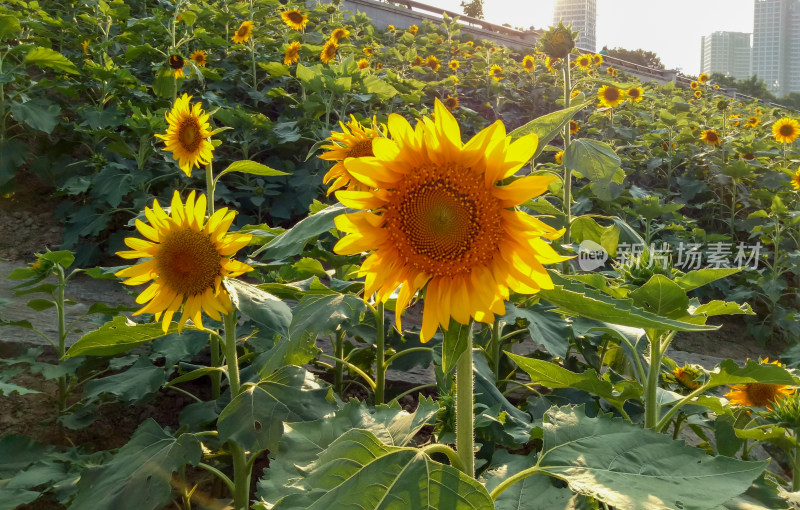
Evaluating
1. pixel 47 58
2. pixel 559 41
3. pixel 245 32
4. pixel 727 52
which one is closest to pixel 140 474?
pixel 559 41

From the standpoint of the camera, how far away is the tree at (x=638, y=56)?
3412cm

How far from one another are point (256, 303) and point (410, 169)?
2.31 ft

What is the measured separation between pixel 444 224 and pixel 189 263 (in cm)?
90

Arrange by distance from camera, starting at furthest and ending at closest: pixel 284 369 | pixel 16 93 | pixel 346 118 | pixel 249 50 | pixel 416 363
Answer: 1. pixel 249 50
2. pixel 346 118
3. pixel 16 93
4. pixel 416 363
5. pixel 284 369

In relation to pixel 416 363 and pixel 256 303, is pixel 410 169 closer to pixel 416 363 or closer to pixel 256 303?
pixel 256 303

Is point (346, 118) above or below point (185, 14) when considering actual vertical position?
below

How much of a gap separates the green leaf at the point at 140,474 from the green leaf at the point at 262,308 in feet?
1.45

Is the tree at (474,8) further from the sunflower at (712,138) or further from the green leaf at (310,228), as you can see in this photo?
the green leaf at (310,228)

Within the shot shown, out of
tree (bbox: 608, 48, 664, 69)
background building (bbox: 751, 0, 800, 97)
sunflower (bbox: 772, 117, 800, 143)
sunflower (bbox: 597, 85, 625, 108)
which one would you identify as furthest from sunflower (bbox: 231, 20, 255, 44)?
background building (bbox: 751, 0, 800, 97)

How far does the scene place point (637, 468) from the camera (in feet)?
3.01

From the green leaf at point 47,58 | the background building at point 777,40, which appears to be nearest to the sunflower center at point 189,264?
the green leaf at point 47,58

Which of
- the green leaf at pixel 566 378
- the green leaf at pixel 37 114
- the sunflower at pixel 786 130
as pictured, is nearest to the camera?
the green leaf at pixel 566 378

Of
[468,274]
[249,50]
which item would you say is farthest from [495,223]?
[249,50]

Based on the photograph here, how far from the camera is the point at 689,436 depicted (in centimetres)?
267
